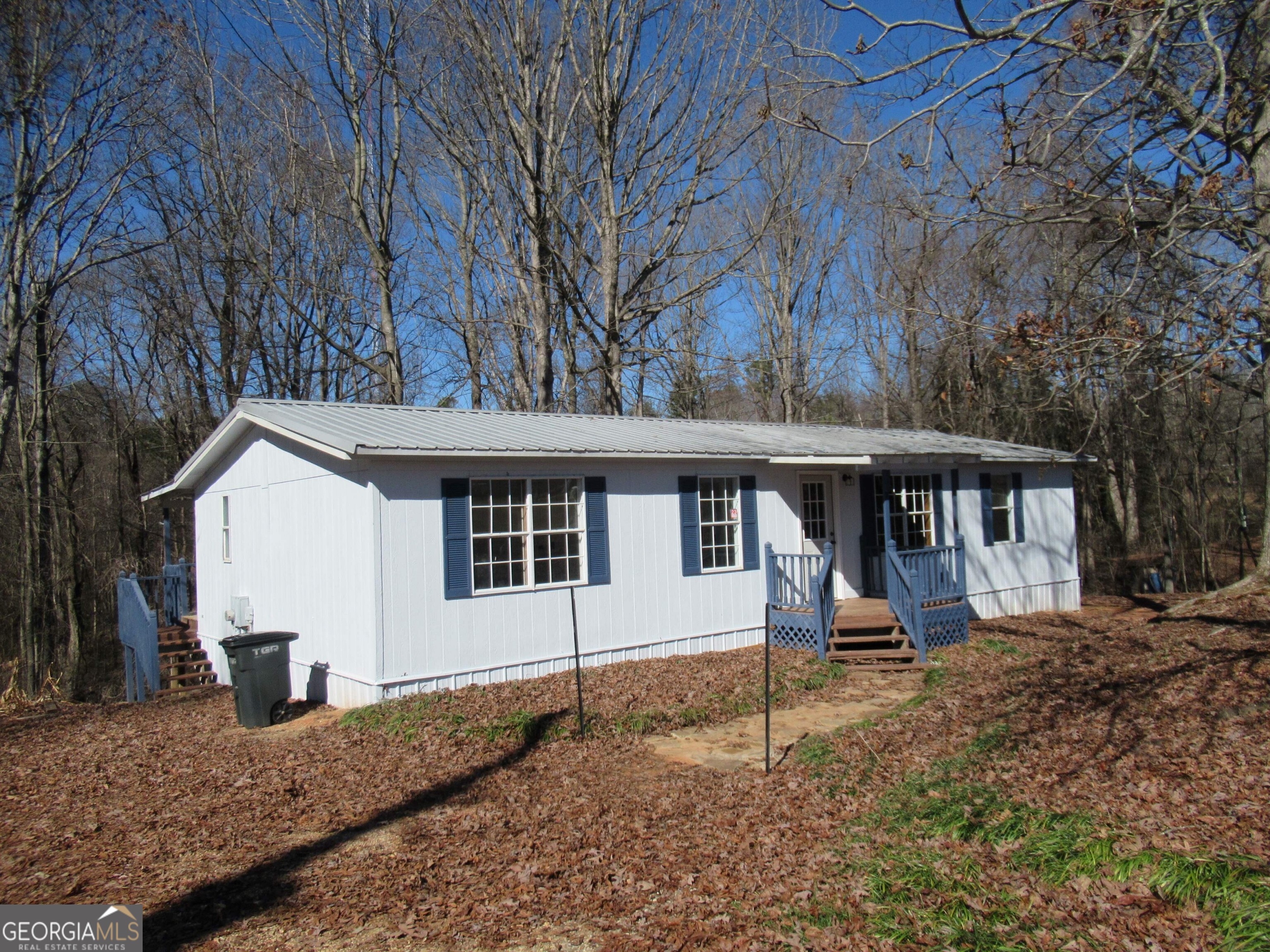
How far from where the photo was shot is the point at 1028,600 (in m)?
16.0

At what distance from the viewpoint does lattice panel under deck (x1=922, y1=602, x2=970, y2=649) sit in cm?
1209

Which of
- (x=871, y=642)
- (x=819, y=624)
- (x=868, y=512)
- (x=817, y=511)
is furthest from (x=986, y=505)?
(x=819, y=624)

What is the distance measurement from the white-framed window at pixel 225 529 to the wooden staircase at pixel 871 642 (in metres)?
9.36

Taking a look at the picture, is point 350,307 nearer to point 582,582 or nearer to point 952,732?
point 582,582

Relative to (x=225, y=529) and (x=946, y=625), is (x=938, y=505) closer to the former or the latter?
(x=946, y=625)

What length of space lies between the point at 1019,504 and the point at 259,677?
13243mm

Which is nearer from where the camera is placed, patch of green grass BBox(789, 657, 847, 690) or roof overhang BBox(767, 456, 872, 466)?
patch of green grass BBox(789, 657, 847, 690)

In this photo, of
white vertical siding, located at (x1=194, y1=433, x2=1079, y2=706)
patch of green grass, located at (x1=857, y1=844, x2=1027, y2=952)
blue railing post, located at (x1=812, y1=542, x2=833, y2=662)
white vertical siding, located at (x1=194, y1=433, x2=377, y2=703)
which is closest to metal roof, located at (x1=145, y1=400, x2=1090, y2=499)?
white vertical siding, located at (x1=194, y1=433, x2=1079, y2=706)

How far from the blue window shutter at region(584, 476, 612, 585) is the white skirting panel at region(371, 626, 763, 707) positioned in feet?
3.22

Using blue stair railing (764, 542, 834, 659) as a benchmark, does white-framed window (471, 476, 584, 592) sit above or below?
above

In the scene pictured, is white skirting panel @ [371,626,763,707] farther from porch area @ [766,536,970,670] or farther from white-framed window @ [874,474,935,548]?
white-framed window @ [874,474,935,548]

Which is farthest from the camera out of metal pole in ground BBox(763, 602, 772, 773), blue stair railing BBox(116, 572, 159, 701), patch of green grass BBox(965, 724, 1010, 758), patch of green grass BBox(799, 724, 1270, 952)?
blue stair railing BBox(116, 572, 159, 701)

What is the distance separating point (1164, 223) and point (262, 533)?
36.5 ft

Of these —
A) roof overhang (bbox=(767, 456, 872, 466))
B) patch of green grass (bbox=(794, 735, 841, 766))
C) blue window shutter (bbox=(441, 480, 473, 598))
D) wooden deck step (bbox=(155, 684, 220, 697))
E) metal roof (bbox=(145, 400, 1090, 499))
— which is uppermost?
metal roof (bbox=(145, 400, 1090, 499))
